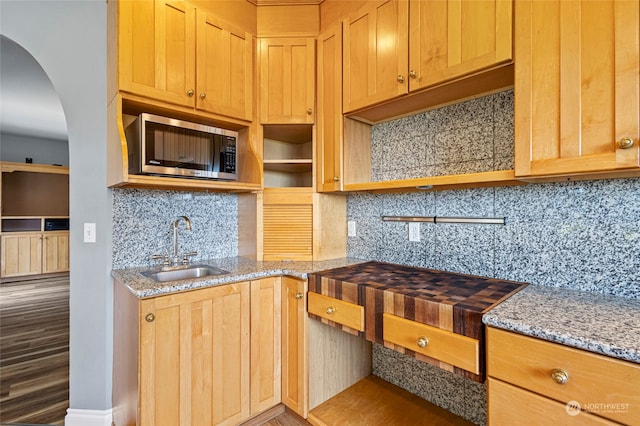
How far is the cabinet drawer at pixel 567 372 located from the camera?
0.75m

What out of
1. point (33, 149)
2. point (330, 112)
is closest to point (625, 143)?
point (330, 112)

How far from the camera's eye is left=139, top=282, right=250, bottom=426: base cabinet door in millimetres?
1326

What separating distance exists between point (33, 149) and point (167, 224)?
6475 mm

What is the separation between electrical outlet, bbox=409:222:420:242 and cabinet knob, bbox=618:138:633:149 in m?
1.01

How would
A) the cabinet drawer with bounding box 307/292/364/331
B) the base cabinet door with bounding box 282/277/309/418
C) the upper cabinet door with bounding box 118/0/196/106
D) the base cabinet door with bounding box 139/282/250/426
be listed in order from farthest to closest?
the base cabinet door with bounding box 282/277/309/418 < the upper cabinet door with bounding box 118/0/196/106 < the cabinet drawer with bounding box 307/292/364/331 < the base cabinet door with bounding box 139/282/250/426

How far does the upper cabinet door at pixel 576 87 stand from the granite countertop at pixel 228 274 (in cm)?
119

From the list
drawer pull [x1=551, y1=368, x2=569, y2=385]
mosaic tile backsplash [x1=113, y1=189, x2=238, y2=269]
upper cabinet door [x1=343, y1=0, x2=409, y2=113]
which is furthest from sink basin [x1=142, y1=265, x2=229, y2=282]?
drawer pull [x1=551, y1=368, x2=569, y2=385]

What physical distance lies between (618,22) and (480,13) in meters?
0.48

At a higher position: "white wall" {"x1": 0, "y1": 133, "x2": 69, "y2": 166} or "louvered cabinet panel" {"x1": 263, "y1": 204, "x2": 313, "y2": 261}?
"white wall" {"x1": 0, "y1": 133, "x2": 69, "y2": 166}

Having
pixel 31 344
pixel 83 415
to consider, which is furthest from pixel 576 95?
pixel 31 344

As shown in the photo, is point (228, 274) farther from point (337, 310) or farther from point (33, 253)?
point (33, 253)

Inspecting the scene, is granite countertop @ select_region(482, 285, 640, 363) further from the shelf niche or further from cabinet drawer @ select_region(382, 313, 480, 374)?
the shelf niche

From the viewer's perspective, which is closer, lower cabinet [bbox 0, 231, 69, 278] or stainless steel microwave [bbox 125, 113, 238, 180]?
stainless steel microwave [bbox 125, 113, 238, 180]

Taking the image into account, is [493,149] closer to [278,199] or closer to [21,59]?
[278,199]
